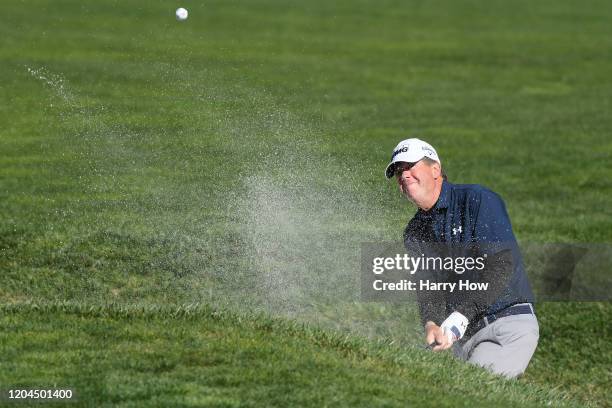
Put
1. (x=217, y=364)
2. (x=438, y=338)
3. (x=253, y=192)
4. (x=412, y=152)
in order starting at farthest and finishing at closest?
→ (x=253, y=192) → (x=412, y=152) → (x=438, y=338) → (x=217, y=364)

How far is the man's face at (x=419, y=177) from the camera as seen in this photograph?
7656mm

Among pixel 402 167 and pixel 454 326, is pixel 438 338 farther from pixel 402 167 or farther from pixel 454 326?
pixel 402 167

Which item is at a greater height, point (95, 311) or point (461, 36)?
point (461, 36)

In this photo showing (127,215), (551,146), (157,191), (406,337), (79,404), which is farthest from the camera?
(551,146)

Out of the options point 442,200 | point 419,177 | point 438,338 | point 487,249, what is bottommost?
point 438,338

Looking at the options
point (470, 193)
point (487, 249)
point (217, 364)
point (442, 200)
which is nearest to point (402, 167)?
point (442, 200)

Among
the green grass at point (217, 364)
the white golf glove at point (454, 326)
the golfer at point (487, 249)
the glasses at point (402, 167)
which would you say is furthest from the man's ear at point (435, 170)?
the green grass at point (217, 364)

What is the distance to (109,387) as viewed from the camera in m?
6.27

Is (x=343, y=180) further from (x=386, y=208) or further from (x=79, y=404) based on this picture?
(x=79, y=404)

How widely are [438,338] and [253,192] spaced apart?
5630mm

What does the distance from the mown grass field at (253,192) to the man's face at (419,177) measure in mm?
1095

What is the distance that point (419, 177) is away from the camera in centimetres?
770

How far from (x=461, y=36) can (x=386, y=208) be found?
17722 millimetres

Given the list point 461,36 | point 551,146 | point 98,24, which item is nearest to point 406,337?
point 551,146
